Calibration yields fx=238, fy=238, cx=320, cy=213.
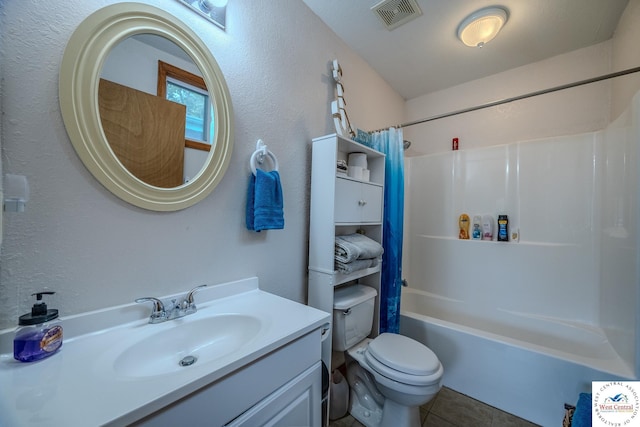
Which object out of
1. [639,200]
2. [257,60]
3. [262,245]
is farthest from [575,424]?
[257,60]

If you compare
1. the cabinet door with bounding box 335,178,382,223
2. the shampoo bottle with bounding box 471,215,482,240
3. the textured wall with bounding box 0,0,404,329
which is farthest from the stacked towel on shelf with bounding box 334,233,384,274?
the shampoo bottle with bounding box 471,215,482,240

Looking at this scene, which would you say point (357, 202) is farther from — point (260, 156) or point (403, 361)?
point (403, 361)

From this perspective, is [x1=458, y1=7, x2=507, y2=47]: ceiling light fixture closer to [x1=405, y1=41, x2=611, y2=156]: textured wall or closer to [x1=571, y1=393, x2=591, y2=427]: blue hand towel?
[x1=405, y1=41, x2=611, y2=156]: textured wall

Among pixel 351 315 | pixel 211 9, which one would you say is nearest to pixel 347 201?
pixel 351 315

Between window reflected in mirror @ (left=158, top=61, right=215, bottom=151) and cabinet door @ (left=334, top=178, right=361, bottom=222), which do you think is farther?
cabinet door @ (left=334, top=178, right=361, bottom=222)

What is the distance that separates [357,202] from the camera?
149 centimetres

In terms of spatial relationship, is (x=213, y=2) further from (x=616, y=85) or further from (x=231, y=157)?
(x=616, y=85)

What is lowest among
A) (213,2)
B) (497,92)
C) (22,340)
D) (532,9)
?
(22,340)

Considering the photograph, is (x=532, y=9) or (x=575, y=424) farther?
(x=532, y=9)

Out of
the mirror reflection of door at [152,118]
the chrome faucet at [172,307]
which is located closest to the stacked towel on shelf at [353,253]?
the chrome faucet at [172,307]

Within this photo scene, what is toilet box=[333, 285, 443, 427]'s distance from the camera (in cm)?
116

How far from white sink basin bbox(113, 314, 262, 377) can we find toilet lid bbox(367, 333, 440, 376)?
0.77 meters

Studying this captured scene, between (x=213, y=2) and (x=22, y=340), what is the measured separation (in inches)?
51.6

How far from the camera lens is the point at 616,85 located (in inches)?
65.4
